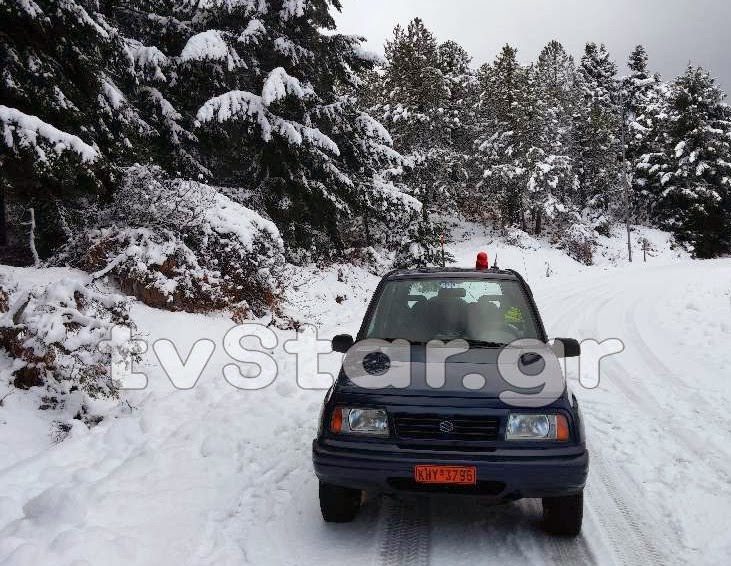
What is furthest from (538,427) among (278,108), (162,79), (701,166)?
(701,166)

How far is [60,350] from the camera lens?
5.61 meters

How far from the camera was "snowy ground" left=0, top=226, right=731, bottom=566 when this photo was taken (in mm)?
3611

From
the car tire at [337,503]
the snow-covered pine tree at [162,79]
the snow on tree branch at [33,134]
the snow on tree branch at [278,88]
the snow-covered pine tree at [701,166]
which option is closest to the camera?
the car tire at [337,503]

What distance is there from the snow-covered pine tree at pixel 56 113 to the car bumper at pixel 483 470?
19.0 feet

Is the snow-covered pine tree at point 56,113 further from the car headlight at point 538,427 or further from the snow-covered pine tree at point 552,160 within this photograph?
the snow-covered pine tree at point 552,160

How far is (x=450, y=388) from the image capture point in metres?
3.65

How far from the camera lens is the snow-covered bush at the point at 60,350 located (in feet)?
18.3

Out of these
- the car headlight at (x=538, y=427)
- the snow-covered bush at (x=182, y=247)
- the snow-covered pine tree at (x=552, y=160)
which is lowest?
the car headlight at (x=538, y=427)

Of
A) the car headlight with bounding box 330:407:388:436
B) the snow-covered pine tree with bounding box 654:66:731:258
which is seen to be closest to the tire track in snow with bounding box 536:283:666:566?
the car headlight with bounding box 330:407:388:436

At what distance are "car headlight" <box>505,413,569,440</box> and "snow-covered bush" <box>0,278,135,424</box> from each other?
4.12m

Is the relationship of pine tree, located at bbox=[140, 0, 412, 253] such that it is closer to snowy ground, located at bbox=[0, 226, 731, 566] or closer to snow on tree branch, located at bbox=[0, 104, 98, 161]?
snow on tree branch, located at bbox=[0, 104, 98, 161]

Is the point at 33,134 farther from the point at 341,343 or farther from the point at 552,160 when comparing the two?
the point at 552,160

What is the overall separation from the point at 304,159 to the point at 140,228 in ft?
20.9

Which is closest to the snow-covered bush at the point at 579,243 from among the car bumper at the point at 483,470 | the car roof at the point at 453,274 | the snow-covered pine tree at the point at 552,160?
the snow-covered pine tree at the point at 552,160
